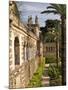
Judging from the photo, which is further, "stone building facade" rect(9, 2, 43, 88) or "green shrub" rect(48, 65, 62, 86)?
"green shrub" rect(48, 65, 62, 86)

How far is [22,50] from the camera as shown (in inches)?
91.2

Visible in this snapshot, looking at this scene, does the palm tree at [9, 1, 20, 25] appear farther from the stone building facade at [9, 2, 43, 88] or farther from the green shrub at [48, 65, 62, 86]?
the green shrub at [48, 65, 62, 86]

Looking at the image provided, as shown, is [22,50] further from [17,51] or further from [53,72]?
[53,72]

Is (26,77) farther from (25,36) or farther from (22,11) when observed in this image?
(22,11)

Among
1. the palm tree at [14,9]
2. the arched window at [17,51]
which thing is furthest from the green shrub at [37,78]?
the palm tree at [14,9]

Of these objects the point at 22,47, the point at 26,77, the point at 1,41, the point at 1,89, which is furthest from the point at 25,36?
the point at 1,89

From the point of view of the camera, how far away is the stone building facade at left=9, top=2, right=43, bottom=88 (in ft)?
7.44

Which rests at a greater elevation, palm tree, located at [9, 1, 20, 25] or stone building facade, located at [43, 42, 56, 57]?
palm tree, located at [9, 1, 20, 25]

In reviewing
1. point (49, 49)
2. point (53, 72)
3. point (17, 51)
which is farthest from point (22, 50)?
point (53, 72)

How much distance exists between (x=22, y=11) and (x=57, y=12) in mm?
399

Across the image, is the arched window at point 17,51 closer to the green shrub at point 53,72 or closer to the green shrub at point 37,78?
the green shrub at point 37,78

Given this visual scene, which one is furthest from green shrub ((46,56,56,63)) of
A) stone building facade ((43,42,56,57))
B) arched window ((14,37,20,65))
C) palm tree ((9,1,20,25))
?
palm tree ((9,1,20,25))

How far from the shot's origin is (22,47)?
2320 millimetres

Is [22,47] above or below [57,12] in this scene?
below
